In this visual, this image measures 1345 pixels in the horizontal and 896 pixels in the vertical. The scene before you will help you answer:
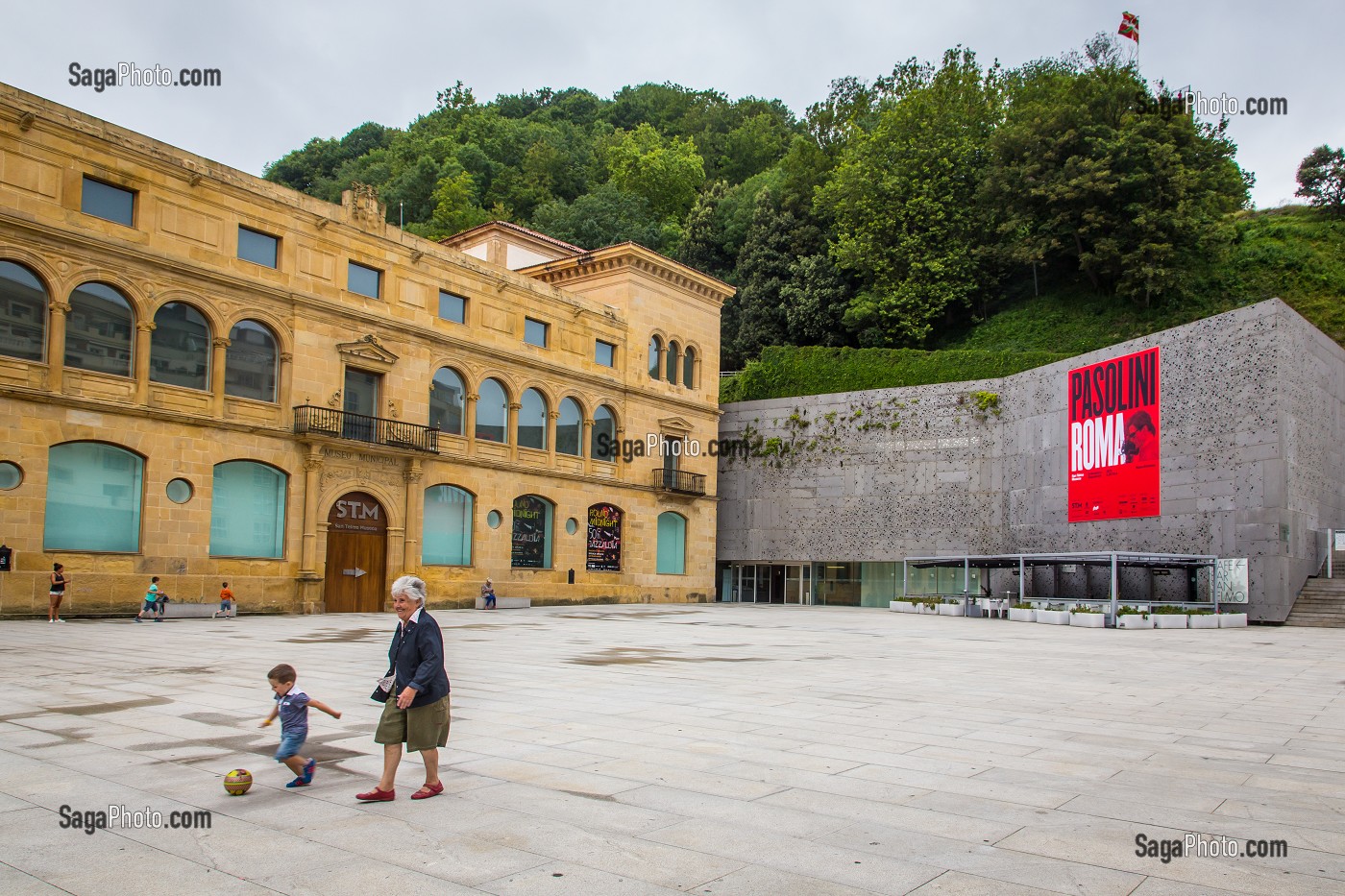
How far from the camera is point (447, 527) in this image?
3506 centimetres

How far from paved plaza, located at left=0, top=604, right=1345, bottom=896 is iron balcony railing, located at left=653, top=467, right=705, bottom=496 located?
92.4 feet

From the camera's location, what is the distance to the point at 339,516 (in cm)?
3148

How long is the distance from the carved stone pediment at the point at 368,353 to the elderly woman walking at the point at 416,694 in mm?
26754

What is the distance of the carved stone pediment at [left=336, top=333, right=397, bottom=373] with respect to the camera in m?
31.9

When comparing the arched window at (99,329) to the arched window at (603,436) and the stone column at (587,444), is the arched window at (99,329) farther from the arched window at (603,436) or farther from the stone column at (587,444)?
the arched window at (603,436)

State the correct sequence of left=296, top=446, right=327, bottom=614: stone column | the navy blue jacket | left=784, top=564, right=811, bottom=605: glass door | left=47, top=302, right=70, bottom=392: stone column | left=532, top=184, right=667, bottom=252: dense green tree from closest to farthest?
the navy blue jacket → left=47, top=302, right=70, bottom=392: stone column → left=296, top=446, right=327, bottom=614: stone column → left=784, top=564, right=811, bottom=605: glass door → left=532, top=184, right=667, bottom=252: dense green tree

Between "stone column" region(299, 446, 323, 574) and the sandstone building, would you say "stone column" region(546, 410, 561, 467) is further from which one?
"stone column" region(299, 446, 323, 574)

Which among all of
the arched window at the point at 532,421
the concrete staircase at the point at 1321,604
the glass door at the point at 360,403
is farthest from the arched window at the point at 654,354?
the concrete staircase at the point at 1321,604

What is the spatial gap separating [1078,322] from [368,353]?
34611mm

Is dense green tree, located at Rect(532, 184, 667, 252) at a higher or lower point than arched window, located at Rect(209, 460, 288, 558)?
higher

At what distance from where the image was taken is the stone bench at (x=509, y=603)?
115 feet

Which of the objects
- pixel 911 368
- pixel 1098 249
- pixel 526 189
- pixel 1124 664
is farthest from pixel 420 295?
pixel 526 189

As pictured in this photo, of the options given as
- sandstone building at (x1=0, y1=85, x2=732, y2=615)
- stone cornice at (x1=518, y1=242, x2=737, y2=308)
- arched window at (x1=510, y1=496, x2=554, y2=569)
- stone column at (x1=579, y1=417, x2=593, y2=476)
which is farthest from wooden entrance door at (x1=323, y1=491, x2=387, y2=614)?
stone cornice at (x1=518, y1=242, x2=737, y2=308)

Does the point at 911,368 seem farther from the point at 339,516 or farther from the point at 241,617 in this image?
the point at 241,617
